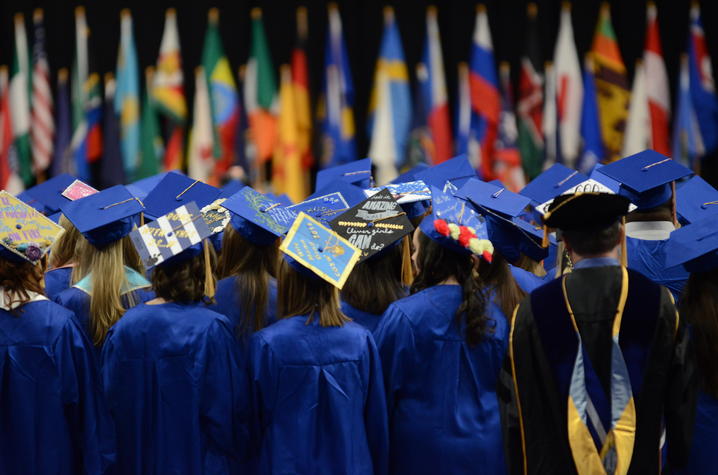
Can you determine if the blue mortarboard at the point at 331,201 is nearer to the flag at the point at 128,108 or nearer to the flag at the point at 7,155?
the flag at the point at 128,108

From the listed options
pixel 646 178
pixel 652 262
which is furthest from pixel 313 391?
pixel 646 178

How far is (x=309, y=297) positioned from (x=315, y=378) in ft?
0.97

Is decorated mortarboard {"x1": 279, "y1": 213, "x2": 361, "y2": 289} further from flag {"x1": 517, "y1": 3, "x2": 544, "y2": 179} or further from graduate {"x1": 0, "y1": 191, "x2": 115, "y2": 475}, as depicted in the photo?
flag {"x1": 517, "y1": 3, "x2": 544, "y2": 179}

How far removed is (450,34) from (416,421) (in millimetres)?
8580

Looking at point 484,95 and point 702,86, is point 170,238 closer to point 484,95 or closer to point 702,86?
point 484,95

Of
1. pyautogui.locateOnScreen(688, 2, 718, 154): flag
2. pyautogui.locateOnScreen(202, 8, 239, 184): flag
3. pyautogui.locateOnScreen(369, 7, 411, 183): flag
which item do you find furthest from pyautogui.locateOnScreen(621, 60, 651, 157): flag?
pyautogui.locateOnScreen(202, 8, 239, 184): flag

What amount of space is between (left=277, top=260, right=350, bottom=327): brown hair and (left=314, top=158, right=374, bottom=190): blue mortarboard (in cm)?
179

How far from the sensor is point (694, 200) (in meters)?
4.24

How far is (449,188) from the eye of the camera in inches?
155

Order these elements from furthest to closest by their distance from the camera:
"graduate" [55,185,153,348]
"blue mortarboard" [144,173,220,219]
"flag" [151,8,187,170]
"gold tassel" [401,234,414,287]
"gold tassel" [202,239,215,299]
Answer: "flag" [151,8,187,170]
"blue mortarboard" [144,173,220,219]
"gold tassel" [401,234,414,287]
"graduate" [55,185,153,348]
"gold tassel" [202,239,215,299]

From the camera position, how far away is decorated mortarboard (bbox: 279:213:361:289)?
305 centimetres

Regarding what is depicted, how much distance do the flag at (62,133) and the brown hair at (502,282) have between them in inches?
328

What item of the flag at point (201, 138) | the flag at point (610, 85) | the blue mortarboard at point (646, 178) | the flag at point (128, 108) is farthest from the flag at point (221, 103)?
the blue mortarboard at point (646, 178)

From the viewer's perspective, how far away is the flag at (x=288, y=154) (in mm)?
10578
